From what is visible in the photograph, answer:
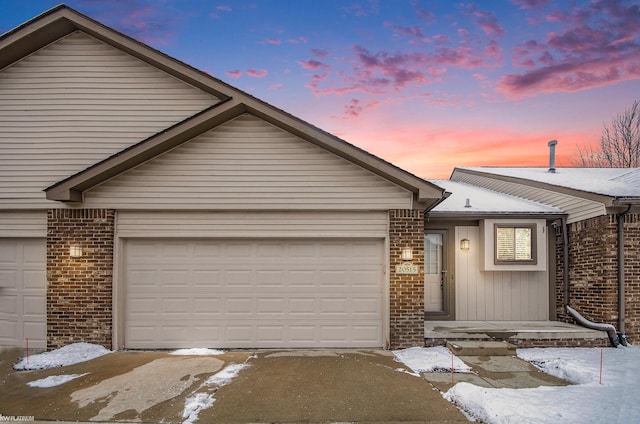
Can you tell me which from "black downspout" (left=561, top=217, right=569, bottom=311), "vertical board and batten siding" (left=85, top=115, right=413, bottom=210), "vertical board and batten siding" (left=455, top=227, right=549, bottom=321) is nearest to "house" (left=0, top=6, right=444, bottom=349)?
"vertical board and batten siding" (left=85, top=115, right=413, bottom=210)

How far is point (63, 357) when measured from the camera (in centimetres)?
743

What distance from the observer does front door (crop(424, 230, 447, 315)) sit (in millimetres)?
10156

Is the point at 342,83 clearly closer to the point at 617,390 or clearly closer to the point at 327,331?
the point at 327,331

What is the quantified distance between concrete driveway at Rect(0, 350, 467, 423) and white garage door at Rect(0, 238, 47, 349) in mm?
1080

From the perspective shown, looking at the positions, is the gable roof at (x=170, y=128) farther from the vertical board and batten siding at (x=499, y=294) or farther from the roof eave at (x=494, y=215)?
the vertical board and batten siding at (x=499, y=294)

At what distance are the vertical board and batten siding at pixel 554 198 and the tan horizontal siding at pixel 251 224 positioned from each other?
488cm

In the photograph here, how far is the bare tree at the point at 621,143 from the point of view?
92.3 feet

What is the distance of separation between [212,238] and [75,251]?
2.77m

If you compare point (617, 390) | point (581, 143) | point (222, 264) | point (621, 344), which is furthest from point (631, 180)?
point (581, 143)

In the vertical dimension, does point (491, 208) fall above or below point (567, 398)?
above

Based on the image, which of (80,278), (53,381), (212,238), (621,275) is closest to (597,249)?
(621,275)

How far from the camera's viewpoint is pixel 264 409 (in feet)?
A: 16.7

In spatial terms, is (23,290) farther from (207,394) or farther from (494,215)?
(494,215)

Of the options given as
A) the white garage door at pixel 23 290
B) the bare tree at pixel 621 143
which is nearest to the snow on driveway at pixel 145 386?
the white garage door at pixel 23 290
